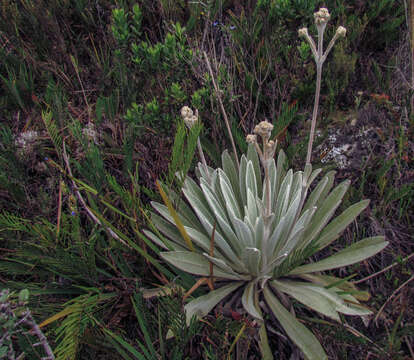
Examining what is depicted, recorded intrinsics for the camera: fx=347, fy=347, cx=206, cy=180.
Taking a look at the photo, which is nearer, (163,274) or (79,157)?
(163,274)

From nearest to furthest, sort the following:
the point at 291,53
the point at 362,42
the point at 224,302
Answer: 1. the point at 224,302
2. the point at 291,53
3. the point at 362,42

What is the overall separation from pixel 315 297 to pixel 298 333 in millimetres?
203

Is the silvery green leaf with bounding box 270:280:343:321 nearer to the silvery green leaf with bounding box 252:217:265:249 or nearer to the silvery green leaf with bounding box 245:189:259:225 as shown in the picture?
the silvery green leaf with bounding box 252:217:265:249

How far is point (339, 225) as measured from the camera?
84.4 inches

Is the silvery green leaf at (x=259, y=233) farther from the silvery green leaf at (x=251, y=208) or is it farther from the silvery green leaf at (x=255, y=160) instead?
the silvery green leaf at (x=255, y=160)

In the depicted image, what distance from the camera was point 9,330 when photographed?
126cm

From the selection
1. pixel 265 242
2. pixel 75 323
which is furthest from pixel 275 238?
pixel 75 323

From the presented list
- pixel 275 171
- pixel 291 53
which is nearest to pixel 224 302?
pixel 275 171

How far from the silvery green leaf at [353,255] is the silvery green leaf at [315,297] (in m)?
0.13

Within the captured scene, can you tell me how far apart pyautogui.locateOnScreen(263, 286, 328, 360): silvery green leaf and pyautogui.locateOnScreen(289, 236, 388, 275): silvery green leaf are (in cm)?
24

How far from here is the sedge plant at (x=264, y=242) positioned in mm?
1753

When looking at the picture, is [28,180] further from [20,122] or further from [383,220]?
[383,220]

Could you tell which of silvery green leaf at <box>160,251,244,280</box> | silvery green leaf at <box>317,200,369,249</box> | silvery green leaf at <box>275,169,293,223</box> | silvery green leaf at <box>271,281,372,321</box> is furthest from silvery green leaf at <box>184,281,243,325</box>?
silvery green leaf at <box>317,200,369,249</box>

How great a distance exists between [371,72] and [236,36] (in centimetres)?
126
